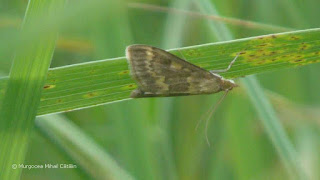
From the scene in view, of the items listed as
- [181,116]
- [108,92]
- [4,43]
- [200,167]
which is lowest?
[200,167]

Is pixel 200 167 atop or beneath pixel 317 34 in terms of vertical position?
beneath

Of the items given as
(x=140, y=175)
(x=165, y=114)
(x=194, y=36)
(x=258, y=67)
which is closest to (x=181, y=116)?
(x=165, y=114)

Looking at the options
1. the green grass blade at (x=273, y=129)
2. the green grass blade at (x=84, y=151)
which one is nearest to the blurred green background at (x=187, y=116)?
the green grass blade at (x=84, y=151)

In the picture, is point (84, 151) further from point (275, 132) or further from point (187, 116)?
point (187, 116)

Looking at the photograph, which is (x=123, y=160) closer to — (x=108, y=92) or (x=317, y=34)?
(x=108, y=92)

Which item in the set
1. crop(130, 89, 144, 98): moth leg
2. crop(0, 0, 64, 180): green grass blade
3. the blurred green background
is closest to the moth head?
the blurred green background

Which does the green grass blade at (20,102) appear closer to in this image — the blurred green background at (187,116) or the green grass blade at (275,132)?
the blurred green background at (187,116)

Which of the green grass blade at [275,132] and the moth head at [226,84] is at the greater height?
the moth head at [226,84]

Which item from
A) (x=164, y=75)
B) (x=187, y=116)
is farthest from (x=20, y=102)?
(x=187, y=116)
